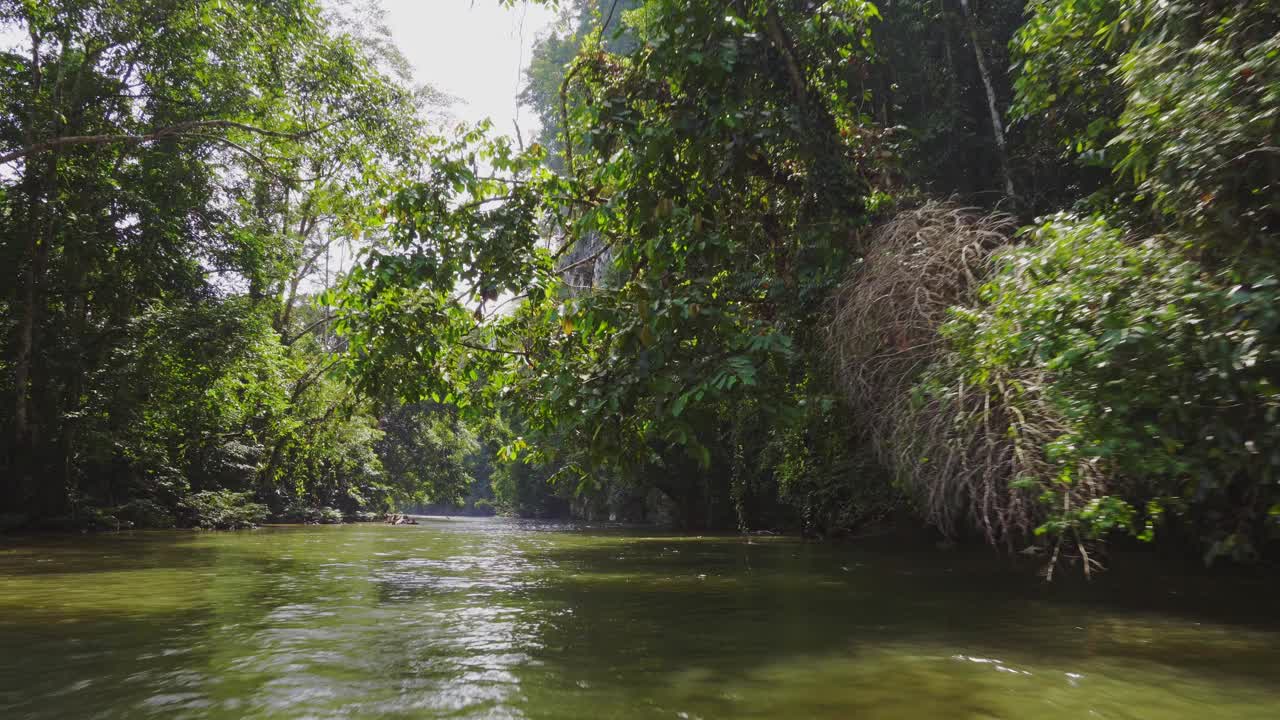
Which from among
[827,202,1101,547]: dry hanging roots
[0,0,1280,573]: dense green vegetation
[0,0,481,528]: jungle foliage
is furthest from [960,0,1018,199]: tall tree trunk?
[0,0,481,528]: jungle foliage

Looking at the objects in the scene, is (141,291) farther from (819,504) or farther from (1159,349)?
(1159,349)

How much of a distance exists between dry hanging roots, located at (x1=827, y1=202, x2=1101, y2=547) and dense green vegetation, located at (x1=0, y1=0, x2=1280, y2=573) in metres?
0.05

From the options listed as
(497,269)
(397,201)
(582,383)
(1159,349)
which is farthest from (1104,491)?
(397,201)

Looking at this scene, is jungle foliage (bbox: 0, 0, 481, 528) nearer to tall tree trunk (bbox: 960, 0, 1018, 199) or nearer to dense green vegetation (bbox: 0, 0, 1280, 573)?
dense green vegetation (bbox: 0, 0, 1280, 573)

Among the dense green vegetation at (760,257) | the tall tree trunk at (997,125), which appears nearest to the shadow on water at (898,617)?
the dense green vegetation at (760,257)

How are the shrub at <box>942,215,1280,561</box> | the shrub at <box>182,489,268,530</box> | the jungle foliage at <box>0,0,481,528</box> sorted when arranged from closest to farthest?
the shrub at <box>942,215,1280,561</box> → the jungle foliage at <box>0,0,481,528</box> → the shrub at <box>182,489,268,530</box>

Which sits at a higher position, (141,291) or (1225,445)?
(141,291)

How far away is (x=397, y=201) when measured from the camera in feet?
25.2

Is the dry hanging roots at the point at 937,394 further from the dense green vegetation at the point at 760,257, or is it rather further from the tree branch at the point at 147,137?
the tree branch at the point at 147,137

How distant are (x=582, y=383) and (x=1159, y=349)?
4.12 m

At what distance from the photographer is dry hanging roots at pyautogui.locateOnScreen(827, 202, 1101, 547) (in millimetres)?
6207

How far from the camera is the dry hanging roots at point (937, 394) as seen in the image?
20.4 ft

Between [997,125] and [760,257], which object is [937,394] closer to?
[760,257]

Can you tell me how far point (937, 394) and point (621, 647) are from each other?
3642mm
